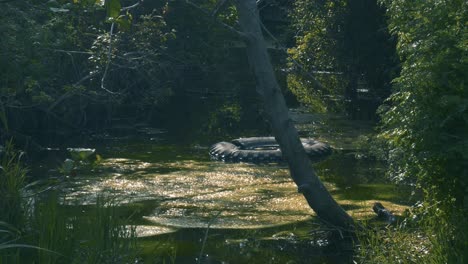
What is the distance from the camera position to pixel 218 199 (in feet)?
34.3

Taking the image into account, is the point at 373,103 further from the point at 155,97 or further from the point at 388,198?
the point at 388,198

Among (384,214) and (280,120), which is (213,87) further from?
(280,120)

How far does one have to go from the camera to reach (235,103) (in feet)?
71.2

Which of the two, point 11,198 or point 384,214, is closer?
point 11,198

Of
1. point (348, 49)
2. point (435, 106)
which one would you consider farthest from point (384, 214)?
point (348, 49)

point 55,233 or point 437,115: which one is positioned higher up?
point 437,115

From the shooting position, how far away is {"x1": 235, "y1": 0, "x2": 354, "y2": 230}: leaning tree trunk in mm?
8227

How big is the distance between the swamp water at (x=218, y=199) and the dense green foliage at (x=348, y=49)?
19.1 feet

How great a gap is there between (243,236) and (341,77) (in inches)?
587

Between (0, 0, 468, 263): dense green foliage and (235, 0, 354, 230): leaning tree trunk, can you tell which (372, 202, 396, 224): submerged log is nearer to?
(0, 0, 468, 263): dense green foliage

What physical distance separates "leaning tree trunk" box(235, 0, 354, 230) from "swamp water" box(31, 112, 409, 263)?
29 cm

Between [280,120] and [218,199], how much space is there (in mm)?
2293

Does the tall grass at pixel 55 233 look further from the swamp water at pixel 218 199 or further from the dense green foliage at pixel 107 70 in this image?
the dense green foliage at pixel 107 70

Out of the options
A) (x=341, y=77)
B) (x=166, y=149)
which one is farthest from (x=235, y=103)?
(x=166, y=149)
